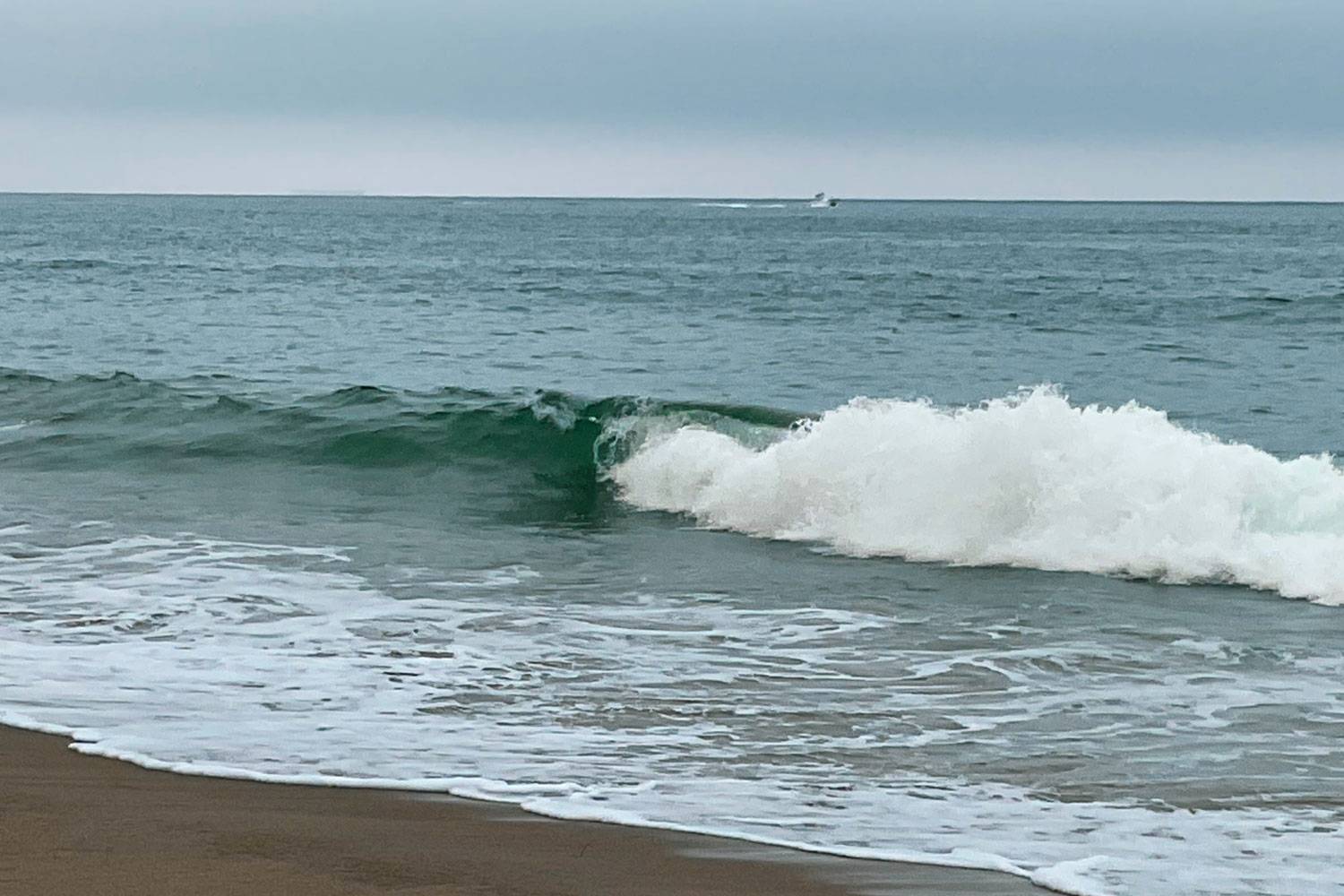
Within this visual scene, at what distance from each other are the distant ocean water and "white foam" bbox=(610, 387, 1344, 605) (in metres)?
0.03

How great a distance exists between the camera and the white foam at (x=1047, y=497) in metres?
10.4

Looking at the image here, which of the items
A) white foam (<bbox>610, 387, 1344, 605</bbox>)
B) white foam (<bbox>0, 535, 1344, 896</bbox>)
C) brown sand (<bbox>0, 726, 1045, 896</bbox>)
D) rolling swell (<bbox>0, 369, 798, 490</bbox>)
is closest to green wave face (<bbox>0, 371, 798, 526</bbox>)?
rolling swell (<bbox>0, 369, 798, 490</bbox>)

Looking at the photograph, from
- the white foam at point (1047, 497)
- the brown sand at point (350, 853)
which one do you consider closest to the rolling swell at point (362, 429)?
the white foam at point (1047, 497)

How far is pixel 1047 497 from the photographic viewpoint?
11.4 meters

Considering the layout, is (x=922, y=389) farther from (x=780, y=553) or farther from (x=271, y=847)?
(x=271, y=847)

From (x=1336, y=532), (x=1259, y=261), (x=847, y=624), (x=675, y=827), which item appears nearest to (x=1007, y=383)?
(x=1336, y=532)

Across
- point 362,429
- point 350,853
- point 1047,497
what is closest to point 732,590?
point 1047,497

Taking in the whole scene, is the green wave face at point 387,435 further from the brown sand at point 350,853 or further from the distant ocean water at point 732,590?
the brown sand at point 350,853

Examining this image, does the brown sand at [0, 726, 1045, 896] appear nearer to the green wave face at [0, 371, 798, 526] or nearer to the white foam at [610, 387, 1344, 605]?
the white foam at [610, 387, 1344, 605]

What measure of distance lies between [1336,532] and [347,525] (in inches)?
261

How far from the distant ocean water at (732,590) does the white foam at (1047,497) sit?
29mm

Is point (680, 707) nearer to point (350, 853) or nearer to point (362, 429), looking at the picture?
point (350, 853)

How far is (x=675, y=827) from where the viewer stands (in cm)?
501

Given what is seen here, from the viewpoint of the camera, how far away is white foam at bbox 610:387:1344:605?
10.4 metres
